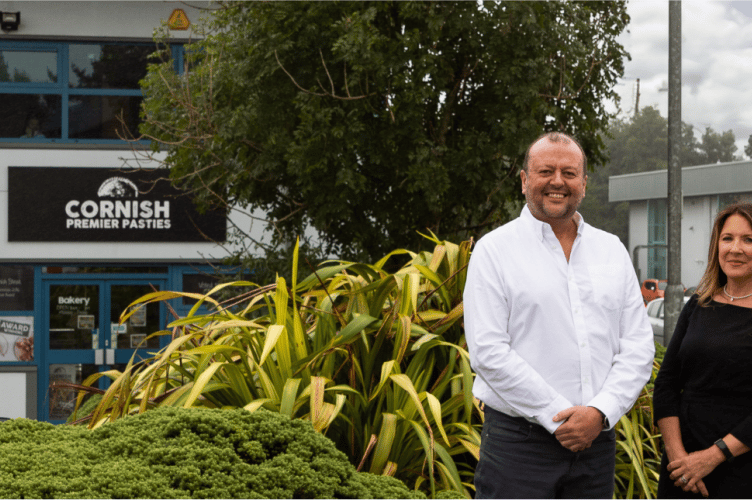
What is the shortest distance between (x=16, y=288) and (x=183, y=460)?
9357mm

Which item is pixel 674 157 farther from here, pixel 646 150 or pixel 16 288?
pixel 646 150

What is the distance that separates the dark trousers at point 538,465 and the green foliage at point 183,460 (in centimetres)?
44

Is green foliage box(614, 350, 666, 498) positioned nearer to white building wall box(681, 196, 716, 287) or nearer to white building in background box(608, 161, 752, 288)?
white building in background box(608, 161, 752, 288)

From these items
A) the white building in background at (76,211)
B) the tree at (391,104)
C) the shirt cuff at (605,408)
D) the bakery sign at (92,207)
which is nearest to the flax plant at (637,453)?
the shirt cuff at (605,408)

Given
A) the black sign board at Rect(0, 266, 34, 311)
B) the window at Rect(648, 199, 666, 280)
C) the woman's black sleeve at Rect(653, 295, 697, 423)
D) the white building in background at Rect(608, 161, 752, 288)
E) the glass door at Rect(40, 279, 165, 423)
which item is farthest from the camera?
the window at Rect(648, 199, 666, 280)

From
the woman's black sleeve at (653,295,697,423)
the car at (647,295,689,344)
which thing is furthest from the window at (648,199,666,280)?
the woman's black sleeve at (653,295,697,423)

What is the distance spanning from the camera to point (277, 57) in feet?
20.0

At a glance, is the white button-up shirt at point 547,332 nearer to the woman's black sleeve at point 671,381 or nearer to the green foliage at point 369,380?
the woman's black sleeve at point 671,381

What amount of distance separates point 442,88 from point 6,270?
7.47 metres

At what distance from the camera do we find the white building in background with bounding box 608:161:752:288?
38562 millimetres

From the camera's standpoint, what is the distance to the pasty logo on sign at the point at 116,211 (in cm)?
1048

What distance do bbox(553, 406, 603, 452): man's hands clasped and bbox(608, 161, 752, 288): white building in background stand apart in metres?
34.1

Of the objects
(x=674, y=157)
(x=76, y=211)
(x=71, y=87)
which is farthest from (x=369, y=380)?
(x=71, y=87)

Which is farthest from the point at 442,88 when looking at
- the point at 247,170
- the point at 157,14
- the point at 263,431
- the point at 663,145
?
the point at 663,145
